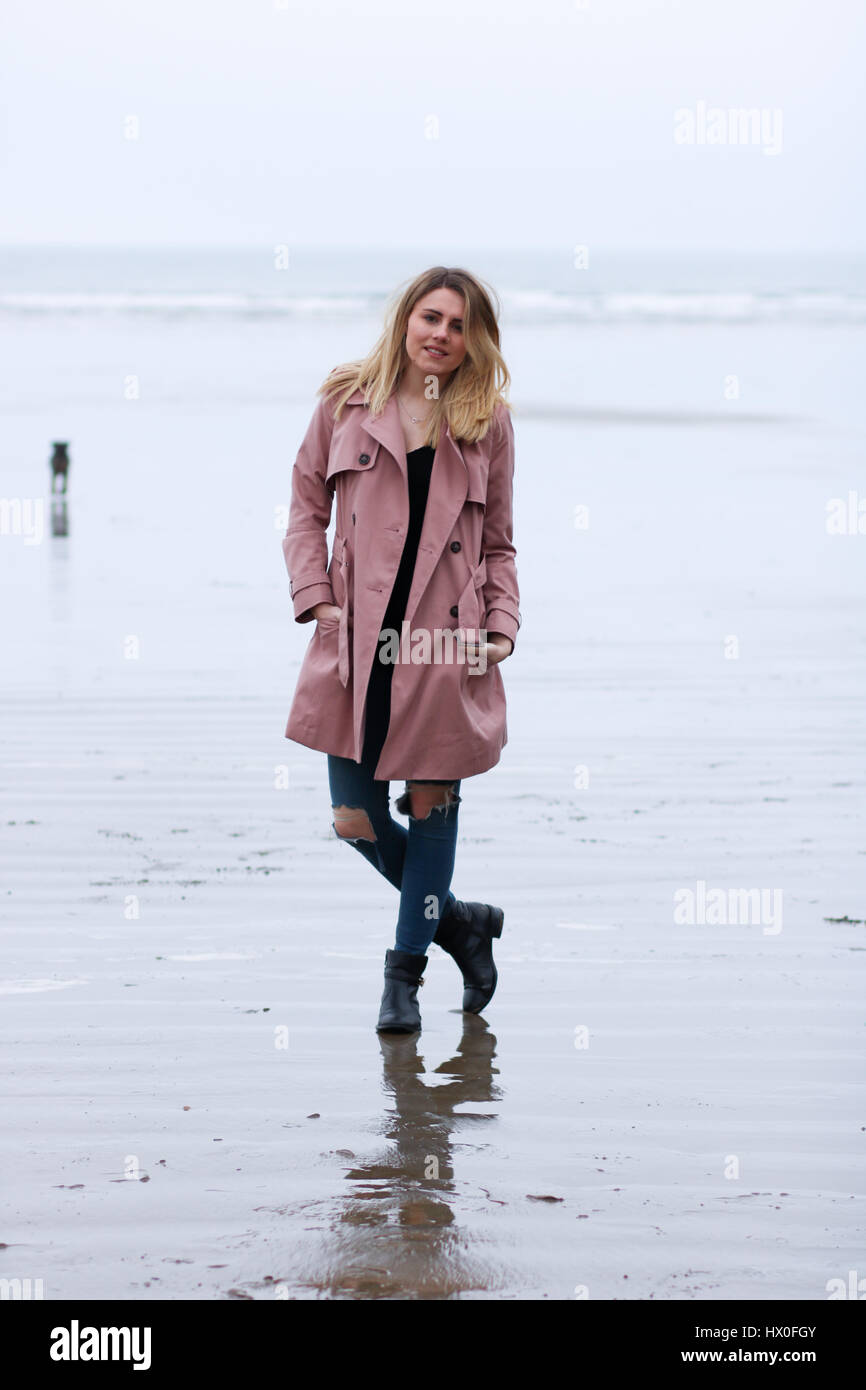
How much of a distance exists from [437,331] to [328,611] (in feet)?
2.21

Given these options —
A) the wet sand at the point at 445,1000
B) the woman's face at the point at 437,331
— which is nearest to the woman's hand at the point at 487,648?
the woman's face at the point at 437,331

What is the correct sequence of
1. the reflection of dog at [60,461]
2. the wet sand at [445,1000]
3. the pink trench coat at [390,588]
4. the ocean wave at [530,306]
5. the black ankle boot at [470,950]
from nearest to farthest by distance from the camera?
1. the wet sand at [445,1000]
2. the pink trench coat at [390,588]
3. the black ankle boot at [470,950]
4. the reflection of dog at [60,461]
5. the ocean wave at [530,306]

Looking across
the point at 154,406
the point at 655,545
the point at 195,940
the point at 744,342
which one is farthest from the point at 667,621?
the point at 744,342

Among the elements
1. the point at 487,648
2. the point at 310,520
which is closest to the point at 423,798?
the point at 487,648

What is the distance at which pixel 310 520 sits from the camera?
3775 mm

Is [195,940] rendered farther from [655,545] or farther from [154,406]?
[154,406]

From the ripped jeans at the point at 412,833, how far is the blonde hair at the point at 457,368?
2.56 feet

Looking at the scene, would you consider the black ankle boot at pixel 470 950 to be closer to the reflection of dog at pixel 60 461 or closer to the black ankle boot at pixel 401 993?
the black ankle boot at pixel 401 993

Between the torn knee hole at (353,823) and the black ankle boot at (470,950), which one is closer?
the torn knee hole at (353,823)

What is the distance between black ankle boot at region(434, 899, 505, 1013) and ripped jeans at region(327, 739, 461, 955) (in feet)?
0.24

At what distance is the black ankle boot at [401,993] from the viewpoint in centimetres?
368

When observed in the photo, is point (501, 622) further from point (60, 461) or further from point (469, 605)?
point (60, 461)

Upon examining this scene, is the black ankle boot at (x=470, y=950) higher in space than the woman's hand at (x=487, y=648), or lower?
lower

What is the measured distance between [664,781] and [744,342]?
3700cm
